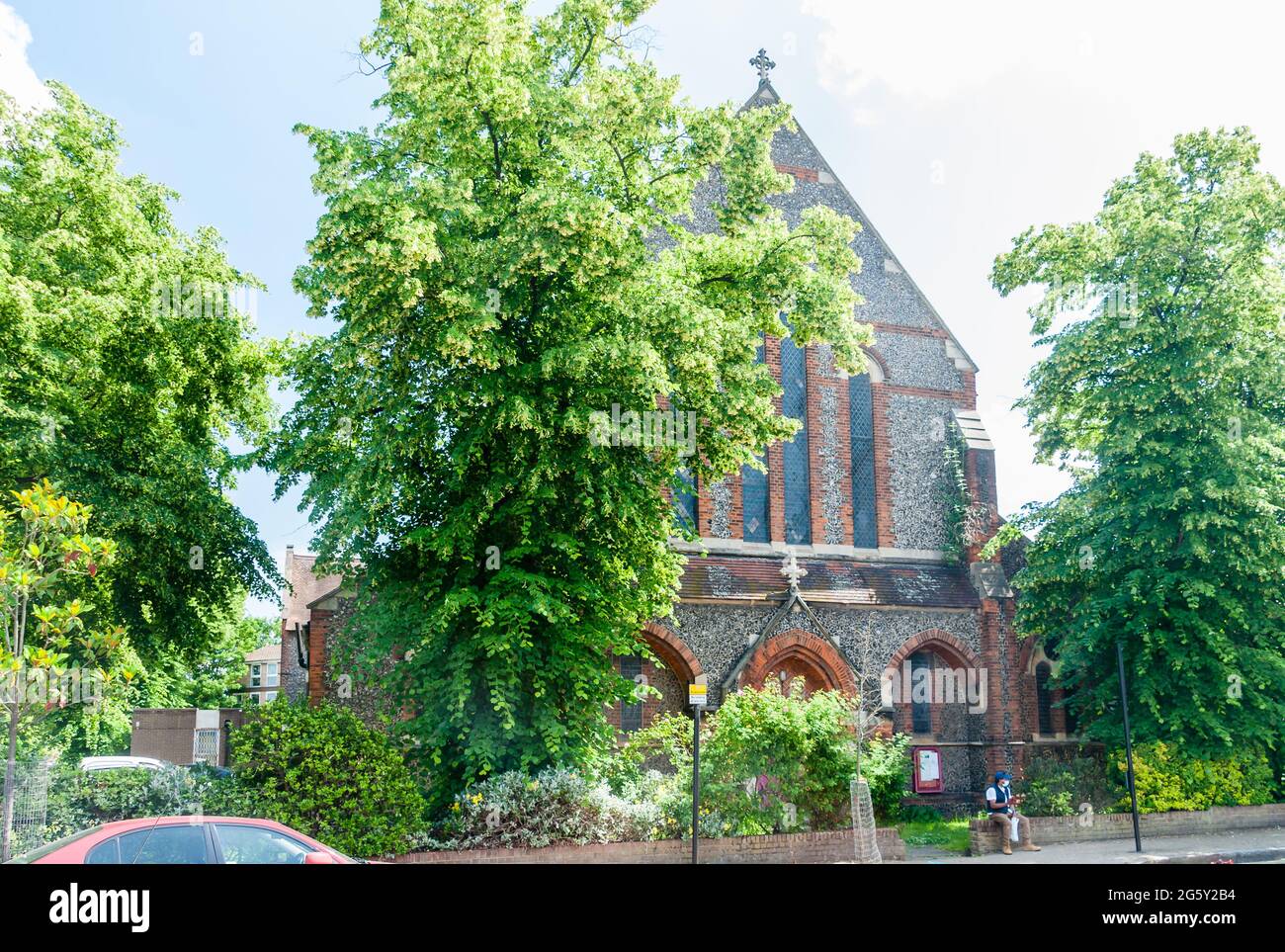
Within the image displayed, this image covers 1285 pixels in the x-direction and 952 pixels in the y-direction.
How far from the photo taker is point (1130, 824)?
59.4 feet

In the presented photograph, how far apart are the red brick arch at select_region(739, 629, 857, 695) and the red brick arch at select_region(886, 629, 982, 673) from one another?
5.48 ft

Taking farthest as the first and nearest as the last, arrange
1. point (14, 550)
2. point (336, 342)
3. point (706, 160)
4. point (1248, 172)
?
point (1248, 172)
point (706, 160)
point (336, 342)
point (14, 550)

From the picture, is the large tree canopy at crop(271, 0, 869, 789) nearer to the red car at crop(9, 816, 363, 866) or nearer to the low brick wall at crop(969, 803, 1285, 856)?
the red car at crop(9, 816, 363, 866)

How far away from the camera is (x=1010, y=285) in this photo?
20.9 meters

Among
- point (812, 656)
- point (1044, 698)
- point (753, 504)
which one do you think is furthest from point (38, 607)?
point (1044, 698)

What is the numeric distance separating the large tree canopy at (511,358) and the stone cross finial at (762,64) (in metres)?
9.53

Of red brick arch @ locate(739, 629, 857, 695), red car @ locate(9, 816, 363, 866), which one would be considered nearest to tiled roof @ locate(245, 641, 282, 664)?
red brick arch @ locate(739, 629, 857, 695)

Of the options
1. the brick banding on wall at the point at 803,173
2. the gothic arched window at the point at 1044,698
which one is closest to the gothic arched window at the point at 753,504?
the brick banding on wall at the point at 803,173

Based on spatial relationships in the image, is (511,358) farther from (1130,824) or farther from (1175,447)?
(1130,824)

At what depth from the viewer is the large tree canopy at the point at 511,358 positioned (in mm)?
13391

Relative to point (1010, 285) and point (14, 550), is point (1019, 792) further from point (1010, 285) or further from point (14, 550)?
point (14, 550)

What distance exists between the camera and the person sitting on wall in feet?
53.4

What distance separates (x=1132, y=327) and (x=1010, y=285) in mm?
2649

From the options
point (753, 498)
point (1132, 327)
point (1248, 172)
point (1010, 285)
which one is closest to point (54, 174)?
point (753, 498)
